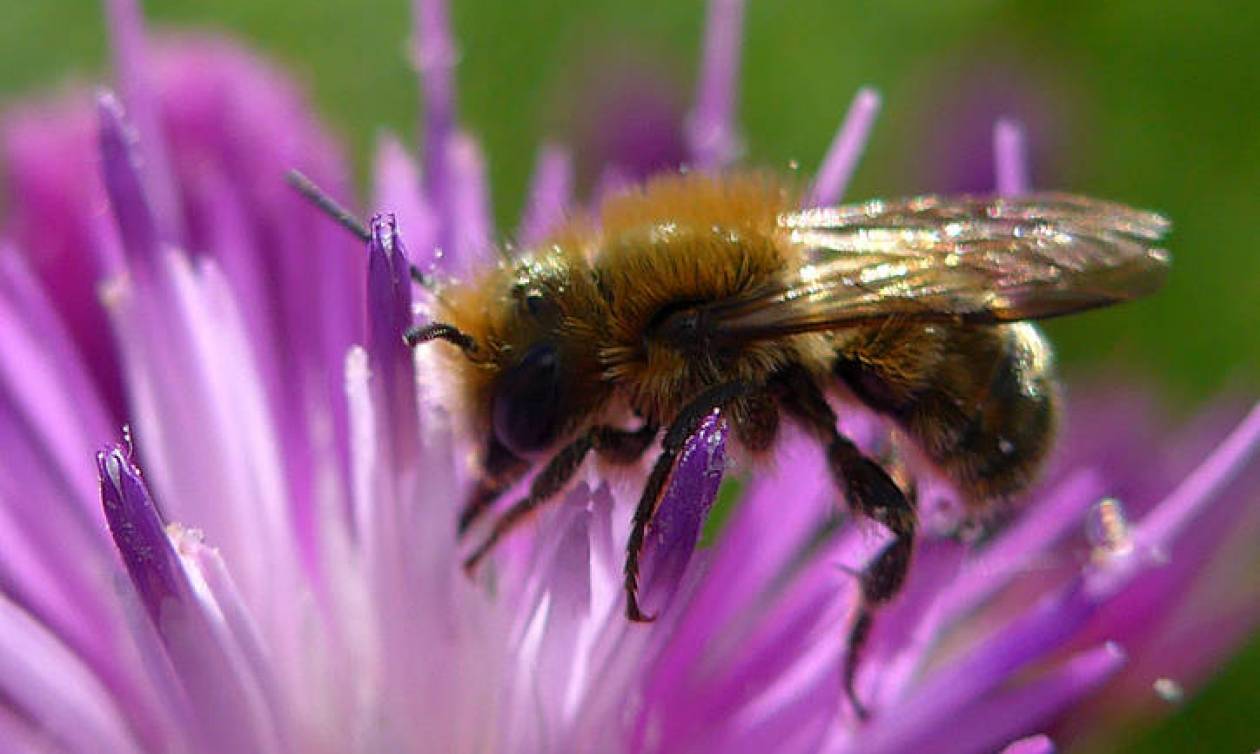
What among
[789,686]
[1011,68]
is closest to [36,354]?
[789,686]

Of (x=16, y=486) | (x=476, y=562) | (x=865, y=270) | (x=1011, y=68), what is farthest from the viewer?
(x=1011, y=68)

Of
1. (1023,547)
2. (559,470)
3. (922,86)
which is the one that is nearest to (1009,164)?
(1023,547)

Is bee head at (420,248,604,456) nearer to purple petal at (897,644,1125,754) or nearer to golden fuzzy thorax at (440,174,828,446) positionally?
golden fuzzy thorax at (440,174,828,446)

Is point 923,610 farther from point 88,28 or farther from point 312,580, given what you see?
point 88,28

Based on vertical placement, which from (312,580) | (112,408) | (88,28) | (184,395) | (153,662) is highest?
(88,28)

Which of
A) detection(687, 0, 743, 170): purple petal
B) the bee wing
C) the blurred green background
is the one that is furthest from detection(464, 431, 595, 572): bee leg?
the blurred green background

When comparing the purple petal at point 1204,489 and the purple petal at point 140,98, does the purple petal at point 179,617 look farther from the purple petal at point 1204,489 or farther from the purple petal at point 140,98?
the purple petal at point 1204,489
